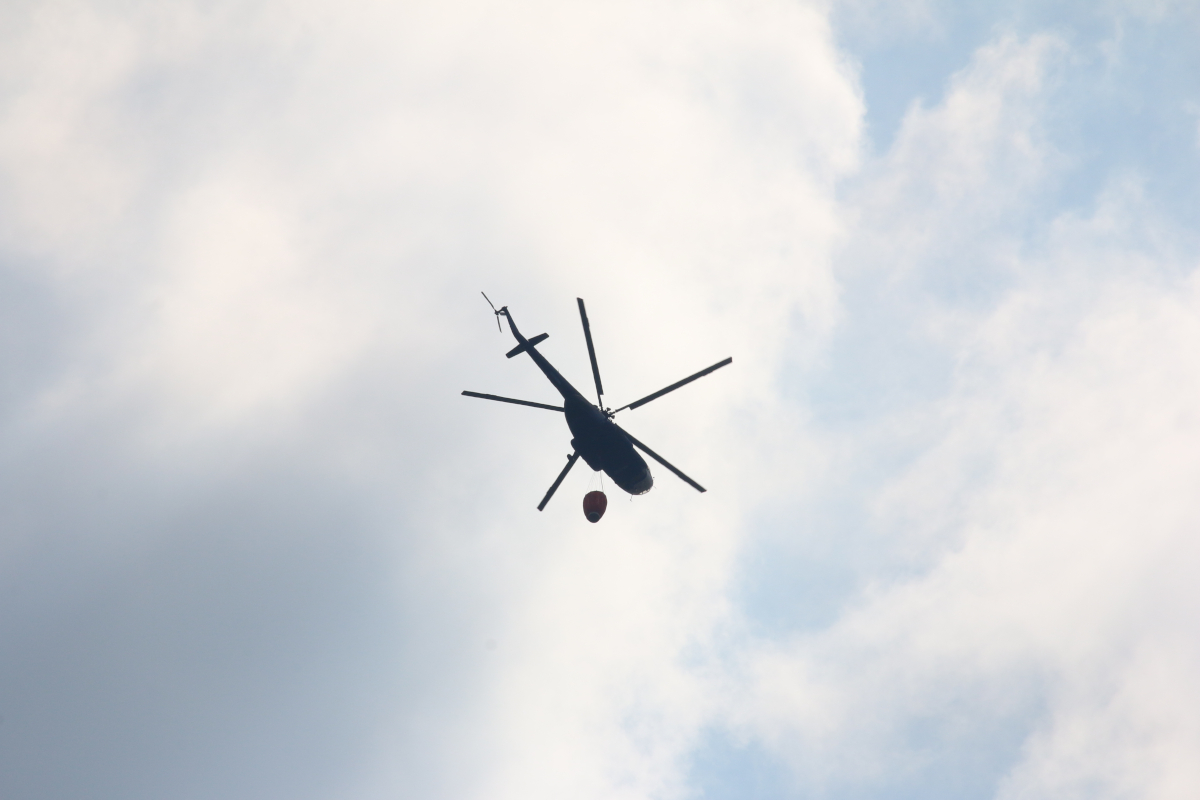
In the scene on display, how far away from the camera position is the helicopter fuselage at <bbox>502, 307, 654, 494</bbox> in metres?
44.1

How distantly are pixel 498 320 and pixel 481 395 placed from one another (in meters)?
6.65

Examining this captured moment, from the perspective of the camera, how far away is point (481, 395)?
42.3 metres

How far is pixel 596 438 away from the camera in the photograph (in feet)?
145

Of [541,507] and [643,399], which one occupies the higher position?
[643,399]

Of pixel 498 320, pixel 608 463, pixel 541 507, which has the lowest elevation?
pixel 541 507

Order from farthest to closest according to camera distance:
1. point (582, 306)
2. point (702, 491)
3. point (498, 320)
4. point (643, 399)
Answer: point (498, 320) < point (702, 491) < point (643, 399) < point (582, 306)

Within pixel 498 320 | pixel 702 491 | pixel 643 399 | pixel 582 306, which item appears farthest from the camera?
pixel 498 320

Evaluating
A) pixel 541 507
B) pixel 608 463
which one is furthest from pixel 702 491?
pixel 541 507

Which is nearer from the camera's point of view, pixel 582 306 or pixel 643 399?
pixel 582 306

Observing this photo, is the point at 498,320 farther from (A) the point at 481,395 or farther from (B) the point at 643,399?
(B) the point at 643,399

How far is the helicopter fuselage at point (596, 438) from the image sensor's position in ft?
145

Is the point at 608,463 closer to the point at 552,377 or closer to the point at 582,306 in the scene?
the point at 552,377

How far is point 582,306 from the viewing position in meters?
38.0

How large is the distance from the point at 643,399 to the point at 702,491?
20.8ft
